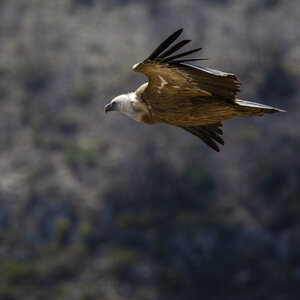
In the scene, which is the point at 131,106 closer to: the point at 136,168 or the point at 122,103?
the point at 122,103

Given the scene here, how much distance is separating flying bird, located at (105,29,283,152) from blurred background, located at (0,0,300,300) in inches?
772

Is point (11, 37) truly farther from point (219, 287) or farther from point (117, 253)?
point (219, 287)

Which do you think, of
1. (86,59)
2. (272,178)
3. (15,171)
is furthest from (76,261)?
(86,59)

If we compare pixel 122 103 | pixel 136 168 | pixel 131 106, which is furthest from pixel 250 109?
pixel 136 168

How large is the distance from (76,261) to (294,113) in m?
12.5

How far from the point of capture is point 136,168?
97.6ft

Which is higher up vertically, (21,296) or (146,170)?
(146,170)

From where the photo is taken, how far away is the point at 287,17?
36.9m

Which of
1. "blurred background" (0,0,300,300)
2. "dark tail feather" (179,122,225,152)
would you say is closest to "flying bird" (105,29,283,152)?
"dark tail feather" (179,122,225,152)

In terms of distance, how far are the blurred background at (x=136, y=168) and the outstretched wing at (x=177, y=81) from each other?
65.1 feet

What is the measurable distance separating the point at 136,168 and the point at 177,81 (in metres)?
23.7

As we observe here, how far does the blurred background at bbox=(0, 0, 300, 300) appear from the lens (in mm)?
26859

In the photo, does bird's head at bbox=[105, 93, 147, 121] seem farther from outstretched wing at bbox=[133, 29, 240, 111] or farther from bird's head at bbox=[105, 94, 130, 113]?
outstretched wing at bbox=[133, 29, 240, 111]

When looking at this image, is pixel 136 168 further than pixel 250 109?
Yes
